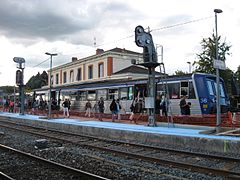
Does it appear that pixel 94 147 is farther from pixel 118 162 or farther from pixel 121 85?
pixel 121 85

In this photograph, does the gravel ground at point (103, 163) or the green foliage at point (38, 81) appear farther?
the green foliage at point (38, 81)

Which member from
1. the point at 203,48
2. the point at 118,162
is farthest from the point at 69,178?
the point at 203,48

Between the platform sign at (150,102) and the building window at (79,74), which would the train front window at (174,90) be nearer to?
the platform sign at (150,102)

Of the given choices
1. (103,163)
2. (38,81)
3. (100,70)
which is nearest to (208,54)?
(100,70)

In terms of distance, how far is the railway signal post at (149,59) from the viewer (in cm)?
1853

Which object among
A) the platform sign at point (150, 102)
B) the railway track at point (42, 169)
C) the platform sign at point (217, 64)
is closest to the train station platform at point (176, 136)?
the platform sign at point (150, 102)

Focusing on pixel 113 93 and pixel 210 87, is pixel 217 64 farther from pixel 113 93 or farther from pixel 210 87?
pixel 113 93

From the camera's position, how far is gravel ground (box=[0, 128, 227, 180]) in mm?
8633

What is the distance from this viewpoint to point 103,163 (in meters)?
10.3

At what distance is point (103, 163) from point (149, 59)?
31.1 feet

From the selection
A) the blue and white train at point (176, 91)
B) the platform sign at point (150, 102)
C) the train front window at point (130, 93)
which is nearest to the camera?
the platform sign at point (150, 102)

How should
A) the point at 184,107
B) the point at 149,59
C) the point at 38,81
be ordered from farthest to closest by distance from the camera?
the point at 38,81, the point at 184,107, the point at 149,59

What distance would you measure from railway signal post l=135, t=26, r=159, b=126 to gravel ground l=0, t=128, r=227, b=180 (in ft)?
18.3

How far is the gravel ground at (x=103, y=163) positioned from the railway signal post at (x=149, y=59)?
5567 millimetres
